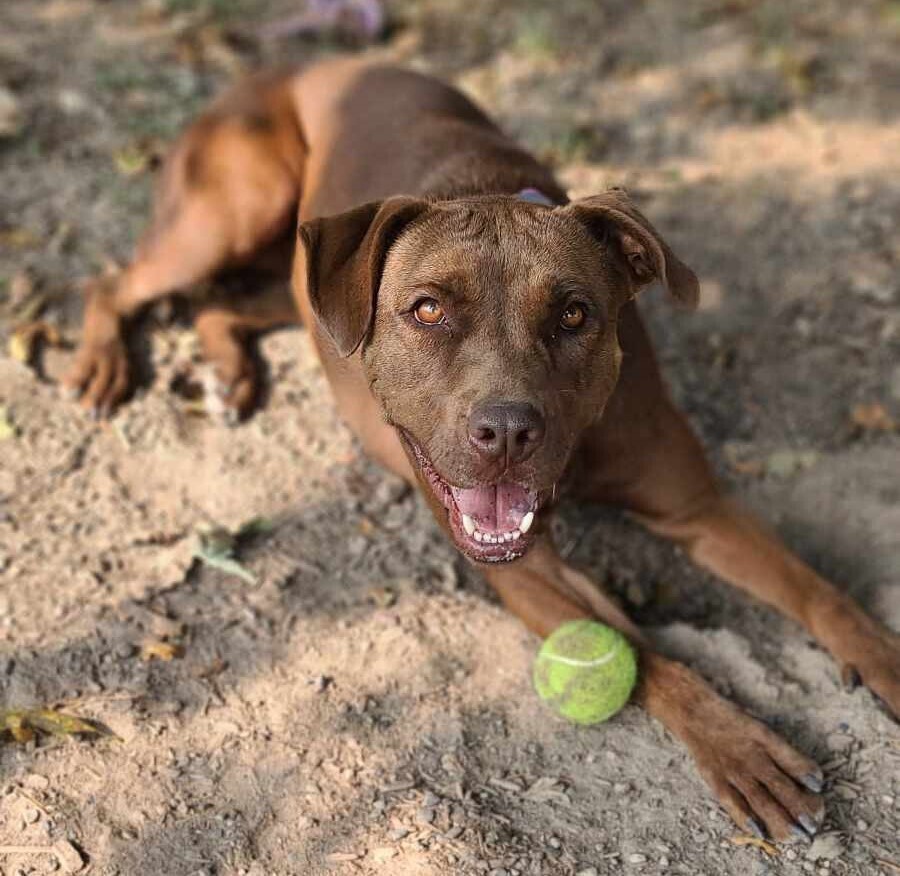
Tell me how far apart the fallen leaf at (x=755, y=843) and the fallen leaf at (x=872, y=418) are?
2.09 metres

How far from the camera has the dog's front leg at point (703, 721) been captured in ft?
11.0

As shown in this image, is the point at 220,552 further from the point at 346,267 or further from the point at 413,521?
the point at 346,267

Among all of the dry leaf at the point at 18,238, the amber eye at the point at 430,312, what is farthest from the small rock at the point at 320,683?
the dry leaf at the point at 18,238

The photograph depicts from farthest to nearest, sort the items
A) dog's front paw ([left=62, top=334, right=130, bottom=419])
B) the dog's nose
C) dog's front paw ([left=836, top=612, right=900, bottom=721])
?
dog's front paw ([left=62, top=334, right=130, bottom=419])
dog's front paw ([left=836, top=612, right=900, bottom=721])
the dog's nose

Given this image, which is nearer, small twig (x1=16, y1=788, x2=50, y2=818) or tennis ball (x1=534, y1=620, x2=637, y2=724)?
small twig (x1=16, y1=788, x2=50, y2=818)

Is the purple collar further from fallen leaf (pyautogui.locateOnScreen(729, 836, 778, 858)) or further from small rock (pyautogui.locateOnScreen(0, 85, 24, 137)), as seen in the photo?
small rock (pyautogui.locateOnScreen(0, 85, 24, 137))

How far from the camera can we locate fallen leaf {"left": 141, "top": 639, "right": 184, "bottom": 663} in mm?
3861

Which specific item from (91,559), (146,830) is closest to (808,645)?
(146,830)

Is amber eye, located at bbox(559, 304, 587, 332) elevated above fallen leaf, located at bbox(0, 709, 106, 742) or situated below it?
above

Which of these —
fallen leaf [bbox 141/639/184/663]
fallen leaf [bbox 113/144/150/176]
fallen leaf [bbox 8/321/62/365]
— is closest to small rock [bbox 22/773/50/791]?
fallen leaf [bbox 141/639/184/663]

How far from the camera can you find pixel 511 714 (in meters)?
3.70

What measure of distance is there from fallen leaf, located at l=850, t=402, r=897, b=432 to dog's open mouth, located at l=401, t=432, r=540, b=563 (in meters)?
1.97

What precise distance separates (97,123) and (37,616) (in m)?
3.25

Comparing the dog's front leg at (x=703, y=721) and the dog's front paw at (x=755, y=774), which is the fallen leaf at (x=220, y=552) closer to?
the dog's front leg at (x=703, y=721)
